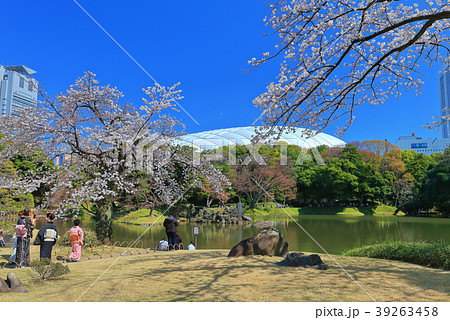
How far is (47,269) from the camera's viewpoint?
12.4ft

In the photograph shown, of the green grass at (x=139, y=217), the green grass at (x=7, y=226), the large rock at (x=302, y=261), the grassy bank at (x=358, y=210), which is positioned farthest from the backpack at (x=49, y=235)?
the grassy bank at (x=358, y=210)

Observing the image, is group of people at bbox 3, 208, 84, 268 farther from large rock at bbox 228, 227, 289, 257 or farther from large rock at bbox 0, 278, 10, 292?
large rock at bbox 228, 227, 289, 257

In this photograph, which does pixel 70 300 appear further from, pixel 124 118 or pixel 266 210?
pixel 266 210

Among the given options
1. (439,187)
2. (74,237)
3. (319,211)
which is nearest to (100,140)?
(74,237)

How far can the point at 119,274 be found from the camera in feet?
13.4

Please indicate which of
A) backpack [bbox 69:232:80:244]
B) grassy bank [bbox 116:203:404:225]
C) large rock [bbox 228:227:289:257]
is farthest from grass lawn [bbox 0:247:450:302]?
grassy bank [bbox 116:203:404:225]

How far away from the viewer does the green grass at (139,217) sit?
20828mm

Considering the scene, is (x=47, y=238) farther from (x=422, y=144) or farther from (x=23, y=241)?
(x=422, y=144)

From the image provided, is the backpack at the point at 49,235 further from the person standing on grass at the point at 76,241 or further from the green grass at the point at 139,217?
the green grass at the point at 139,217

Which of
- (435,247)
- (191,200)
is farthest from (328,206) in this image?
(435,247)

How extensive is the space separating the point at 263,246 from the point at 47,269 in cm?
323

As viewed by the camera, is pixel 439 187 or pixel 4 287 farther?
pixel 439 187

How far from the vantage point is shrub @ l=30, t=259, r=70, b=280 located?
3693mm

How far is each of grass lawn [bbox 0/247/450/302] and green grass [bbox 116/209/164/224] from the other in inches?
647
